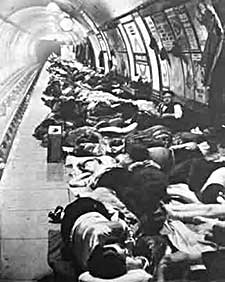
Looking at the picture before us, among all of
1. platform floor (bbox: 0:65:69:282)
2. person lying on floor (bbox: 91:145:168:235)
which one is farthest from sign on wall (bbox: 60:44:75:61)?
person lying on floor (bbox: 91:145:168:235)

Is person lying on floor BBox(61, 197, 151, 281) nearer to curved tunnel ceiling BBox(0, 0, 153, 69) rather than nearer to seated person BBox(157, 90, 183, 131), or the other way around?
seated person BBox(157, 90, 183, 131)

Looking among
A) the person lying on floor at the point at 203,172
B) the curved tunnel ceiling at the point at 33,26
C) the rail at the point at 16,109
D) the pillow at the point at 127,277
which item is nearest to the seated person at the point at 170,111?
the person lying on floor at the point at 203,172

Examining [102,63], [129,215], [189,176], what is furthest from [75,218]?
[102,63]

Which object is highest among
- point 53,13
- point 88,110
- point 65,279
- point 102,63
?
point 53,13

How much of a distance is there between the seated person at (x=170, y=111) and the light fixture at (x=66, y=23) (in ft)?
1.84

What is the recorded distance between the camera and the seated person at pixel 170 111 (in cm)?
233

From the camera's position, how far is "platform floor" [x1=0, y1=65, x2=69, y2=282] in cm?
182

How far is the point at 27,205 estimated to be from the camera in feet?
6.45

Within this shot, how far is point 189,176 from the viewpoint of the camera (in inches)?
84.3

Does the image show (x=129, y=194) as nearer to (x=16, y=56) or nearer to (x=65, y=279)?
(x=65, y=279)

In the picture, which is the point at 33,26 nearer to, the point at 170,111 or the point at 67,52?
the point at 67,52

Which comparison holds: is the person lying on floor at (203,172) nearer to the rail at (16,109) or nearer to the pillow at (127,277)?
the pillow at (127,277)

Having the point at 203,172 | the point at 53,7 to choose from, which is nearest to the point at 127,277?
the point at 203,172

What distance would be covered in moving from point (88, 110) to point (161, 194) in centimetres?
57
